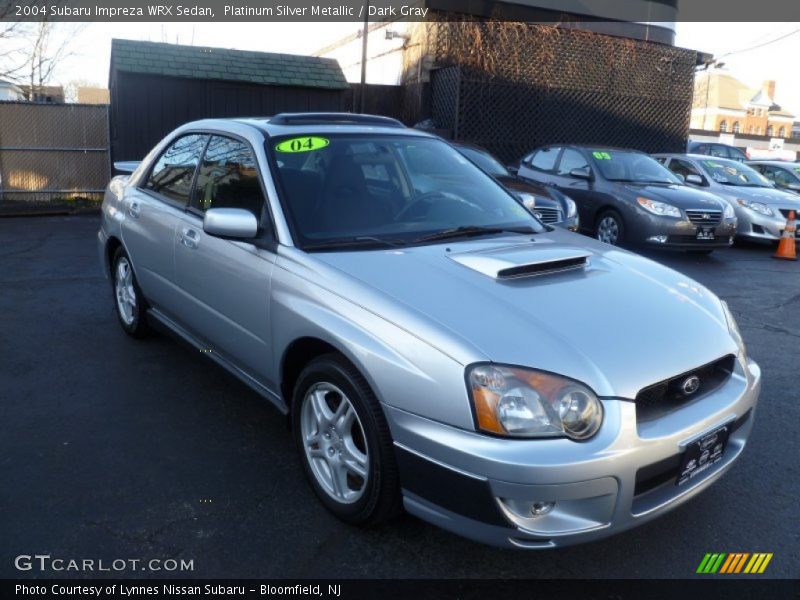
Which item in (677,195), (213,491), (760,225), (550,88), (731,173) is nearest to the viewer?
(213,491)

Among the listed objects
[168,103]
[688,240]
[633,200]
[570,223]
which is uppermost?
[168,103]

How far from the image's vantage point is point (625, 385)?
2.40 metres

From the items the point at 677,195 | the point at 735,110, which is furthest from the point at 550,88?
the point at 735,110

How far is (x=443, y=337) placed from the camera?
2.46 m

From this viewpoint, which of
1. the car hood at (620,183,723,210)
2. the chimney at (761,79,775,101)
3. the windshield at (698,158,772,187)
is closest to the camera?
the car hood at (620,183,723,210)

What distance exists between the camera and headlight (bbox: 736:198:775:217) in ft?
35.5

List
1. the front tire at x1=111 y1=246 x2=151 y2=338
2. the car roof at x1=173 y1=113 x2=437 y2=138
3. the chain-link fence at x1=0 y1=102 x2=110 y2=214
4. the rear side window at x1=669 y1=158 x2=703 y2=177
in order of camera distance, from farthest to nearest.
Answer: the chain-link fence at x1=0 y1=102 x2=110 y2=214
the rear side window at x1=669 y1=158 x2=703 y2=177
the front tire at x1=111 y1=246 x2=151 y2=338
the car roof at x1=173 y1=113 x2=437 y2=138

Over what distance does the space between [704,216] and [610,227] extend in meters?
1.23

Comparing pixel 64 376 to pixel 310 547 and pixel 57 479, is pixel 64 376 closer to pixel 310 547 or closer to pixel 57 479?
pixel 57 479

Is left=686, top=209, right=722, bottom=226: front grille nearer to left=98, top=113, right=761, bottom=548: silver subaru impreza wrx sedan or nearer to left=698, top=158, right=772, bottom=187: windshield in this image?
left=698, top=158, right=772, bottom=187: windshield

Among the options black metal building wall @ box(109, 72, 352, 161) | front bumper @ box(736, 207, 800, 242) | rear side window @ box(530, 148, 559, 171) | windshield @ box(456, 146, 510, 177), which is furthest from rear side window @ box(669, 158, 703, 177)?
black metal building wall @ box(109, 72, 352, 161)

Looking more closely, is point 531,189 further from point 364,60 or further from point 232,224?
point 364,60

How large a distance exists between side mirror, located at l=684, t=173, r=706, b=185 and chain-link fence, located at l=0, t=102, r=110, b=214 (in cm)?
1105

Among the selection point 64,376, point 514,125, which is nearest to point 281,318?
point 64,376
